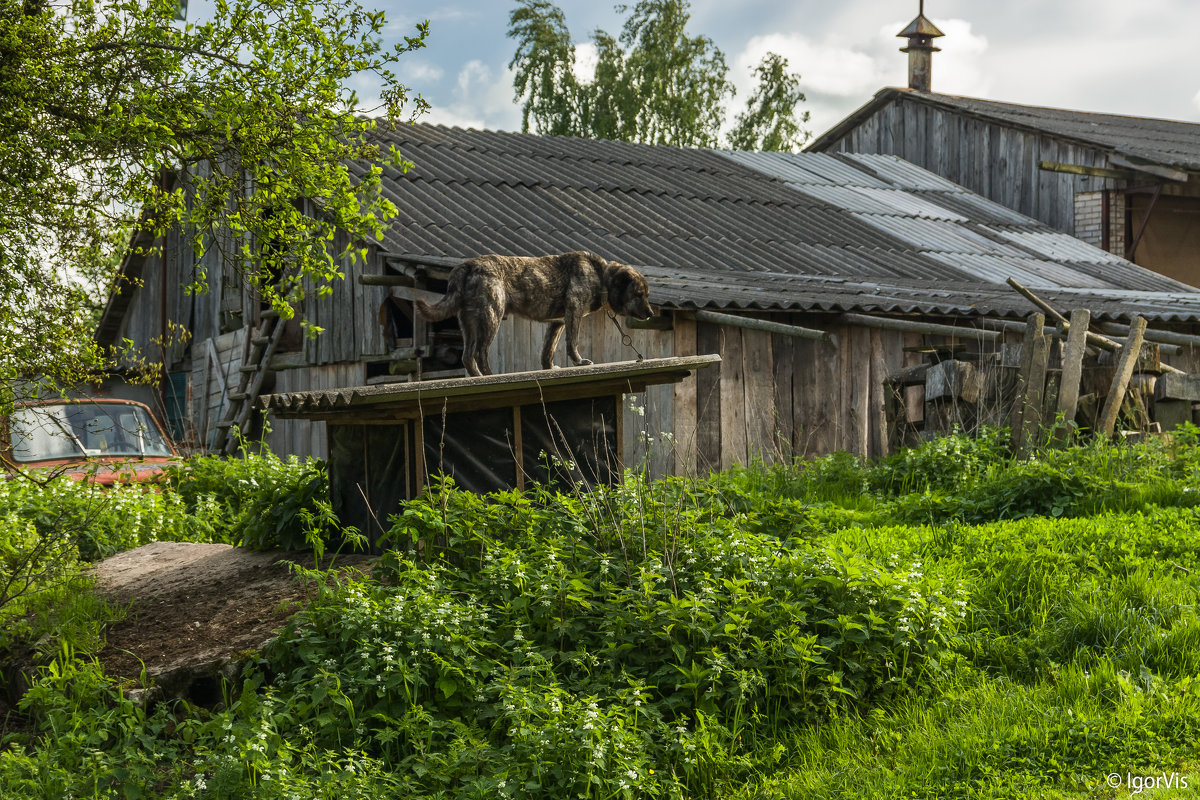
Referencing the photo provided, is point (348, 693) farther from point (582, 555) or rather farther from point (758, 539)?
point (758, 539)

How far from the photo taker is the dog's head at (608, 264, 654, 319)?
7090 millimetres

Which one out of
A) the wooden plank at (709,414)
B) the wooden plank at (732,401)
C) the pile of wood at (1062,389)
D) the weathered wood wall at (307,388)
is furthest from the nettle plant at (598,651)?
the weathered wood wall at (307,388)

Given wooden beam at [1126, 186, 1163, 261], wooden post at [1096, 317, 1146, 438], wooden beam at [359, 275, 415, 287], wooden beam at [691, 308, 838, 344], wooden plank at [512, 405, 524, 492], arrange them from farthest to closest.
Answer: wooden beam at [1126, 186, 1163, 261] → wooden beam at [359, 275, 415, 287] → wooden beam at [691, 308, 838, 344] → wooden post at [1096, 317, 1146, 438] → wooden plank at [512, 405, 524, 492]

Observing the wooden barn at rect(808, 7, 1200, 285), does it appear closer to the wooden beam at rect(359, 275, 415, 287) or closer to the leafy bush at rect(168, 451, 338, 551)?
the wooden beam at rect(359, 275, 415, 287)

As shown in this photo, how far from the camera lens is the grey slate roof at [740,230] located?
39.9ft

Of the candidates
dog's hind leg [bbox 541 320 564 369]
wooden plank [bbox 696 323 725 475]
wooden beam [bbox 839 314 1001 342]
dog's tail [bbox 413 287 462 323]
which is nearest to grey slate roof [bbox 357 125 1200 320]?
wooden beam [bbox 839 314 1001 342]

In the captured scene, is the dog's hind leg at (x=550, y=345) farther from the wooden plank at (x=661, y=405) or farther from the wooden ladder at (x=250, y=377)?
the wooden ladder at (x=250, y=377)

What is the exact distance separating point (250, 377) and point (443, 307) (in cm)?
845

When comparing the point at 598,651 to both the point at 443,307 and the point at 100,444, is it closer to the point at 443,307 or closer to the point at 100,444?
the point at 443,307

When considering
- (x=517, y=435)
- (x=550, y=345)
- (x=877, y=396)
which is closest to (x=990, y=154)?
(x=877, y=396)

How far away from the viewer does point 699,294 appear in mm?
10844

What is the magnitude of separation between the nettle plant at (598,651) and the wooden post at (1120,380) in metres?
3.57

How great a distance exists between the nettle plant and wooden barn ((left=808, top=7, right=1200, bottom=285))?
52.4ft

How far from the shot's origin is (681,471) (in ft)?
35.4
